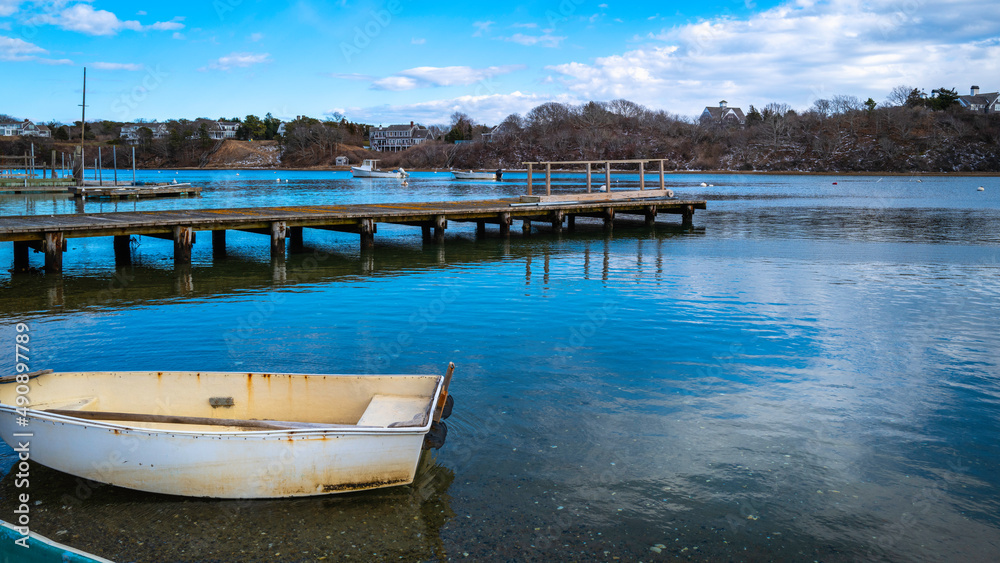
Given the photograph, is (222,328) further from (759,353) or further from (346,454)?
(759,353)

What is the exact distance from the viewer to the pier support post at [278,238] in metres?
24.4

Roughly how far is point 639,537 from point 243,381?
15.4ft

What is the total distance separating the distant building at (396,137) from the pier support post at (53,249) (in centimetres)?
16873

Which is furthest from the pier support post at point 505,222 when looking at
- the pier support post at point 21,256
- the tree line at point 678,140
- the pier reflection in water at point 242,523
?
the tree line at point 678,140

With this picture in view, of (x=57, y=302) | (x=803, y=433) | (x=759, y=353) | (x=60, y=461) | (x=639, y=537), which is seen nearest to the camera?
(x=639, y=537)

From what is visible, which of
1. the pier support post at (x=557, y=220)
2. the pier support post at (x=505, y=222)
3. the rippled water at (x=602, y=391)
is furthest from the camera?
the pier support post at (x=557, y=220)

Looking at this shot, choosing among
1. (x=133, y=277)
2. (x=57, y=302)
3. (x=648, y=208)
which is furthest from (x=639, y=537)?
(x=648, y=208)

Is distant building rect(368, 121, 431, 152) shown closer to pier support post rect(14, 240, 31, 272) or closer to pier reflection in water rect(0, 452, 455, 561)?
pier support post rect(14, 240, 31, 272)

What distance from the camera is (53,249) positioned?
20.3 metres

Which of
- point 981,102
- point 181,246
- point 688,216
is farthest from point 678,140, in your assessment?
point 181,246

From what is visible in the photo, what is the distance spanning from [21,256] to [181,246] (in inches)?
171

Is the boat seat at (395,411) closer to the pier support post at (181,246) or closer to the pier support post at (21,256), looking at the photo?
the pier support post at (181,246)

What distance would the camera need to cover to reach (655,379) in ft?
35.4

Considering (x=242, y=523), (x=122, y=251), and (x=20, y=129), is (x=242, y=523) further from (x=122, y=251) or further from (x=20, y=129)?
(x=20, y=129)
